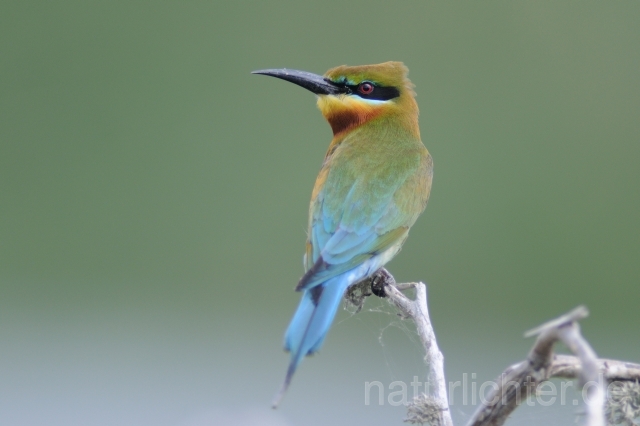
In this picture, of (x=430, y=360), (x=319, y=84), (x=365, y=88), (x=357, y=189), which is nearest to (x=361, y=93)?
(x=365, y=88)

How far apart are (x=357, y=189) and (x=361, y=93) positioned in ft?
1.48

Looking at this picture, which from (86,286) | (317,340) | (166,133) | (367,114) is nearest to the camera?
(317,340)

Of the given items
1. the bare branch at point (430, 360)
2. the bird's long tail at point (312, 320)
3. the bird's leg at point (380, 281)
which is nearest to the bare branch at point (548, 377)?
the bare branch at point (430, 360)

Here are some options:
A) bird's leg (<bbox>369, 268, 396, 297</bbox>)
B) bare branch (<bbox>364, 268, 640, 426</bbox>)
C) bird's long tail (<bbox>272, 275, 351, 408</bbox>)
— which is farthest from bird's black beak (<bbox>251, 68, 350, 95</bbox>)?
bare branch (<bbox>364, 268, 640, 426</bbox>)

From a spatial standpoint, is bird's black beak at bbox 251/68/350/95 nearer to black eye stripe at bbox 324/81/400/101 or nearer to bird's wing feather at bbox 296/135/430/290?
black eye stripe at bbox 324/81/400/101

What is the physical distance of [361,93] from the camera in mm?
2361

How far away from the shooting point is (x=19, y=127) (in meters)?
3.49

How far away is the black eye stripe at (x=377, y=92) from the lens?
2.35 metres

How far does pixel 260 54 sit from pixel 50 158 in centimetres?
100

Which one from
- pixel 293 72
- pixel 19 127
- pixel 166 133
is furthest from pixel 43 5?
pixel 293 72

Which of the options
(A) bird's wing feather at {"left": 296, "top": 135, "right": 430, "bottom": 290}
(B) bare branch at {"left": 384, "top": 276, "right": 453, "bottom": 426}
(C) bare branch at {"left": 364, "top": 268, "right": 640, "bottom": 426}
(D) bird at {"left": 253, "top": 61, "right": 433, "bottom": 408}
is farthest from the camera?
(A) bird's wing feather at {"left": 296, "top": 135, "right": 430, "bottom": 290}

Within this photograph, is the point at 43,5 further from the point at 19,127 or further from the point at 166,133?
the point at 166,133

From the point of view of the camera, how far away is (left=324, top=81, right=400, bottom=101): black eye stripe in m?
2.35

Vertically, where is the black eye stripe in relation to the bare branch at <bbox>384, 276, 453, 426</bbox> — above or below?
above
